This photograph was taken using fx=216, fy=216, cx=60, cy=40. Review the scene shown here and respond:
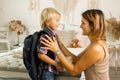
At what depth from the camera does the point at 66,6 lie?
449 cm

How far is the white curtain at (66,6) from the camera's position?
4.48 metres

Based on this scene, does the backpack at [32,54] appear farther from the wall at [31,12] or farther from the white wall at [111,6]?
the white wall at [111,6]

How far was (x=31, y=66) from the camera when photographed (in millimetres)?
1337

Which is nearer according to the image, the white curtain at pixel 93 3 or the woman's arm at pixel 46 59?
the woman's arm at pixel 46 59

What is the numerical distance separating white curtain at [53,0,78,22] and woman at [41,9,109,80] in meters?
3.15

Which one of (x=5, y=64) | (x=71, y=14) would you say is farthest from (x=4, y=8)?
(x=5, y=64)

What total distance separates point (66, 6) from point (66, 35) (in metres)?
0.67

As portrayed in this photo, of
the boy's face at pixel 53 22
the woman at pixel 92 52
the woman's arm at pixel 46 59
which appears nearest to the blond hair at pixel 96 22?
the woman at pixel 92 52

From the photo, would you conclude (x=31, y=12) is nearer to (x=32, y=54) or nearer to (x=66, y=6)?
(x=66, y=6)

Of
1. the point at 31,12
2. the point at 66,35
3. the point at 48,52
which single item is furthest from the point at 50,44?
the point at 31,12

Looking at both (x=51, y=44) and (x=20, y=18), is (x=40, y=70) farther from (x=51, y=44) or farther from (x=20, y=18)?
(x=20, y=18)

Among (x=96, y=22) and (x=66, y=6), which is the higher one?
(x=66, y=6)

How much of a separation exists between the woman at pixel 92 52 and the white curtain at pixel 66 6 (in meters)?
3.15

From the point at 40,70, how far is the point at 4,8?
9.42ft
